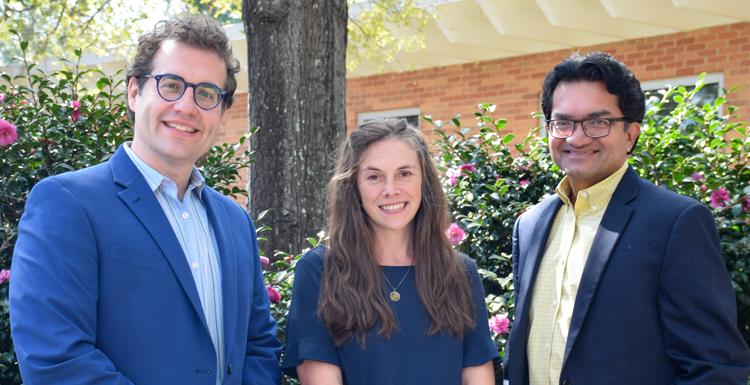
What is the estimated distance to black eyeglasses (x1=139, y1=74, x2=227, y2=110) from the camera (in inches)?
102

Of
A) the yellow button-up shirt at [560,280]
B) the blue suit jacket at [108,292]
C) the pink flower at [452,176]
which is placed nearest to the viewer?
the blue suit jacket at [108,292]

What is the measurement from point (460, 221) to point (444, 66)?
7.38m

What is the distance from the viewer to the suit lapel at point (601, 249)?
2.84 metres

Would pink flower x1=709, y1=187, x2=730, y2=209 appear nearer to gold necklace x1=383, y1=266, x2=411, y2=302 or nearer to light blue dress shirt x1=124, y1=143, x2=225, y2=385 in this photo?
gold necklace x1=383, y1=266, x2=411, y2=302

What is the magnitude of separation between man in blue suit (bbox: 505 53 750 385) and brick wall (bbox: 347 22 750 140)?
22.6 ft

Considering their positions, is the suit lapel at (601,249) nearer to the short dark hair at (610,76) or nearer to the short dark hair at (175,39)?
the short dark hair at (610,76)

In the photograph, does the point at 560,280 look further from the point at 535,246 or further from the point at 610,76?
the point at 610,76

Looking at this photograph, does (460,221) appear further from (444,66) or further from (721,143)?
→ (444,66)

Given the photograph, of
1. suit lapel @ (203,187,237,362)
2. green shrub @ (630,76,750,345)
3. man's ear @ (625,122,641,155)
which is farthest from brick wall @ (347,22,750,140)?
suit lapel @ (203,187,237,362)

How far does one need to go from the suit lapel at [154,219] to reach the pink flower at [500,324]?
1.59 meters

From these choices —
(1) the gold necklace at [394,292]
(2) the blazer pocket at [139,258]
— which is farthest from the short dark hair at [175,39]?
(1) the gold necklace at [394,292]

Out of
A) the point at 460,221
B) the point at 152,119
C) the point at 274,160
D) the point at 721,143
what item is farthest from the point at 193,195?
the point at 721,143

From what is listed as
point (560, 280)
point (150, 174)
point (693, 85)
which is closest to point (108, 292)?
point (150, 174)

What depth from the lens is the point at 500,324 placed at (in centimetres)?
368
